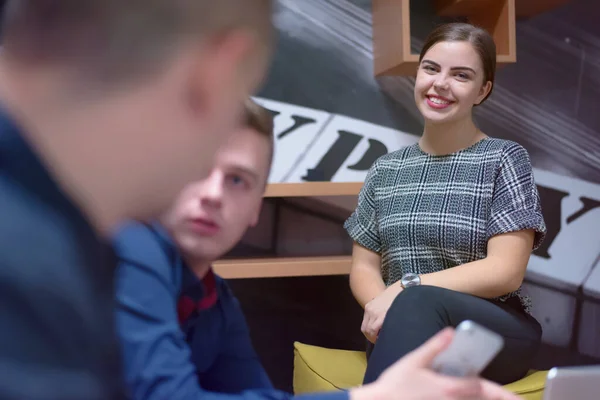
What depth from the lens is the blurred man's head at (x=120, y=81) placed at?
31 cm

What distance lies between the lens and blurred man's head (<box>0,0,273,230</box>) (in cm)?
31

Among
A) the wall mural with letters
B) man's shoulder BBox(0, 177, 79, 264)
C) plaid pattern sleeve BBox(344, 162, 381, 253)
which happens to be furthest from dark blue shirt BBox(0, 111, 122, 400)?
the wall mural with letters

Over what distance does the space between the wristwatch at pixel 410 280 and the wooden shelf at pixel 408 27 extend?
67 centimetres

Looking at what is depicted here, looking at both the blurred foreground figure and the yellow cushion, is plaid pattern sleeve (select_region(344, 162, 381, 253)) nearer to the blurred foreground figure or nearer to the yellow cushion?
the yellow cushion

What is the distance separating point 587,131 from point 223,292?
1.80 m

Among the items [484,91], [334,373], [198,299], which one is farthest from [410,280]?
[198,299]

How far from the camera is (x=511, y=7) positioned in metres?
1.78

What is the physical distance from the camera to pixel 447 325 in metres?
1.18

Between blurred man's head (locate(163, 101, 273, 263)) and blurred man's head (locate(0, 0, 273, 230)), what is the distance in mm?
250

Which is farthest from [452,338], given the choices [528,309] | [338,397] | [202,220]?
[528,309]

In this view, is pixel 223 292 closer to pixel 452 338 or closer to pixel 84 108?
pixel 452 338

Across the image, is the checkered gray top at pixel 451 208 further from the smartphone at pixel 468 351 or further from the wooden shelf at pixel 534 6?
the smartphone at pixel 468 351

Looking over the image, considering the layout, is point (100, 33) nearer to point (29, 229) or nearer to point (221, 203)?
point (29, 229)

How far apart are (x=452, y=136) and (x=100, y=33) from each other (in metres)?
1.26
